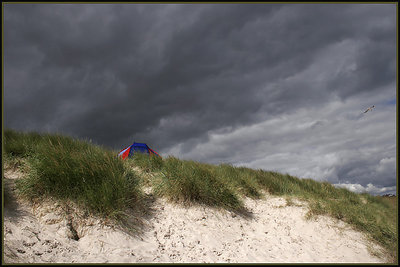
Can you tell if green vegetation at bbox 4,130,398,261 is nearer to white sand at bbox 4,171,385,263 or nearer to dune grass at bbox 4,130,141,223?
dune grass at bbox 4,130,141,223

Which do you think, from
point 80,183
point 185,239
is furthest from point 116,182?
point 185,239

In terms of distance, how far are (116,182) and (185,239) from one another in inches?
78.3

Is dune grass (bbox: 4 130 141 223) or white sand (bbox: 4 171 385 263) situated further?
dune grass (bbox: 4 130 141 223)

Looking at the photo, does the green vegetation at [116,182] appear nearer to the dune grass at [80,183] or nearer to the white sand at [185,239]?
the dune grass at [80,183]

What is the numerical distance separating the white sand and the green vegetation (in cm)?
29

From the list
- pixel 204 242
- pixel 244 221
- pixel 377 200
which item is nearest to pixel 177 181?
pixel 204 242

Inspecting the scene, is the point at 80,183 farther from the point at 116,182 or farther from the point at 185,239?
the point at 185,239

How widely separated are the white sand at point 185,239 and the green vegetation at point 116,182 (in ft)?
0.96

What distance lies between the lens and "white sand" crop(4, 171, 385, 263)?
428 cm

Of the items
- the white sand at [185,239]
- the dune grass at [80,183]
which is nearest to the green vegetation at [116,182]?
the dune grass at [80,183]

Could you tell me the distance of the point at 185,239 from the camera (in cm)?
527

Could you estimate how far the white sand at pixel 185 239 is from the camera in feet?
14.0

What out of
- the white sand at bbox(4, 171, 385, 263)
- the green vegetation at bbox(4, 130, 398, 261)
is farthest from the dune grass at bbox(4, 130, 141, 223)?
the white sand at bbox(4, 171, 385, 263)

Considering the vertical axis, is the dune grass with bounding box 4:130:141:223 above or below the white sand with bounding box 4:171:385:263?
above
